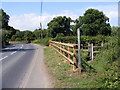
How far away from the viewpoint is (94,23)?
63.4 metres

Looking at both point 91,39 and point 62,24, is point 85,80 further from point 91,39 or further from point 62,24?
point 62,24

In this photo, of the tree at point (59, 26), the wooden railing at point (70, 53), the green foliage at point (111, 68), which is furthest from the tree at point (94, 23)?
the green foliage at point (111, 68)

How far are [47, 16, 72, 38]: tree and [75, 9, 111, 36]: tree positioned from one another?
8.99m

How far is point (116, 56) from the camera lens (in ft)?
24.4

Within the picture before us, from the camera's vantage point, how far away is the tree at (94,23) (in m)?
61.5

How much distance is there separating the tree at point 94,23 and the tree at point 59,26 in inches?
354

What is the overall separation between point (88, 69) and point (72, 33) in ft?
226

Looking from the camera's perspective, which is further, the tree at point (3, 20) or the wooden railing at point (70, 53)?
the tree at point (3, 20)

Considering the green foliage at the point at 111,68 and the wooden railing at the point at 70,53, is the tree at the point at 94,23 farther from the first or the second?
the green foliage at the point at 111,68

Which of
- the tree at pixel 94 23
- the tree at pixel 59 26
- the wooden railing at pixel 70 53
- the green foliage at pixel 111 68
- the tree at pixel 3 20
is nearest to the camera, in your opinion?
the green foliage at pixel 111 68

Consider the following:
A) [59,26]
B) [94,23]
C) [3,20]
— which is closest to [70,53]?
[3,20]

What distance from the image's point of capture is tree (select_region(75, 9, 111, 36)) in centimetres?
6151

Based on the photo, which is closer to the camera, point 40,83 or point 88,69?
point 40,83

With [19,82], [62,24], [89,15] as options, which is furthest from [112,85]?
[62,24]
